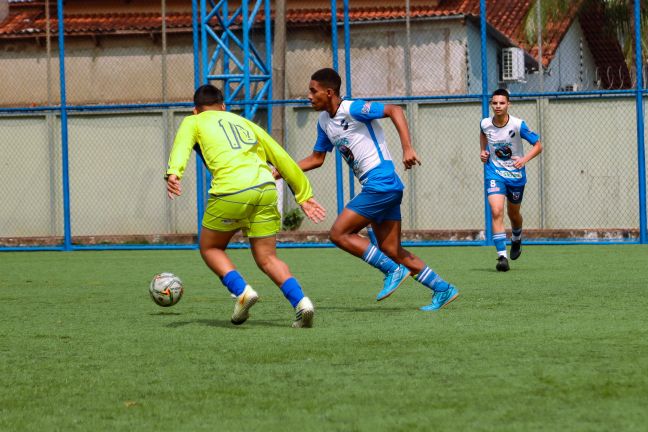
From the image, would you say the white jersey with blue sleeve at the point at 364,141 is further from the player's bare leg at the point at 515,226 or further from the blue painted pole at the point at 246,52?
the blue painted pole at the point at 246,52

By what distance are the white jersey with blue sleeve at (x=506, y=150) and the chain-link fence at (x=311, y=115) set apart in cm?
430

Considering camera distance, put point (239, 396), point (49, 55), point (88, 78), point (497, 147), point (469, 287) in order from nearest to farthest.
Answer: point (239, 396) < point (469, 287) < point (497, 147) < point (49, 55) < point (88, 78)

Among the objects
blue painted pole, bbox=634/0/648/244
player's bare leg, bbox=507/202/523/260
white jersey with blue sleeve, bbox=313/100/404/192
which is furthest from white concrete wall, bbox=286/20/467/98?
white jersey with blue sleeve, bbox=313/100/404/192

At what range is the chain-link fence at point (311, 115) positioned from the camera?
19.7 meters

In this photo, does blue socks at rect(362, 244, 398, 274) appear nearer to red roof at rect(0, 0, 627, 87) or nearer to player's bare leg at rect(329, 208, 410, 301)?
player's bare leg at rect(329, 208, 410, 301)

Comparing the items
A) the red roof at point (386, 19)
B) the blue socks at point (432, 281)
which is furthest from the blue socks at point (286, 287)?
the red roof at point (386, 19)

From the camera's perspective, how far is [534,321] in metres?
8.18

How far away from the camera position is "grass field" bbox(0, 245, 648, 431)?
5.18m

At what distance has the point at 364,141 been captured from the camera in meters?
9.60

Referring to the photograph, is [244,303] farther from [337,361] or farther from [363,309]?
[337,361]

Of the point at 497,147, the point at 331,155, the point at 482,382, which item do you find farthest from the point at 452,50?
the point at 482,382

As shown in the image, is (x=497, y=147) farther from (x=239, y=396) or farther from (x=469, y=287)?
(x=239, y=396)

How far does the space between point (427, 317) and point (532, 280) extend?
11.8 ft

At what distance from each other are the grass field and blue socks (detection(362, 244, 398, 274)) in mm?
310
